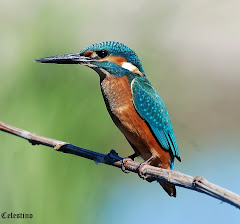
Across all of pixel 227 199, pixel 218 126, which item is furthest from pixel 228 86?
pixel 227 199

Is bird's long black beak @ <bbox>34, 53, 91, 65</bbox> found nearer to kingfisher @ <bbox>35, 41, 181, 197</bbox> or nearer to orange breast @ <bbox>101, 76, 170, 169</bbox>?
kingfisher @ <bbox>35, 41, 181, 197</bbox>

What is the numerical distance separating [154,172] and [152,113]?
56 centimetres

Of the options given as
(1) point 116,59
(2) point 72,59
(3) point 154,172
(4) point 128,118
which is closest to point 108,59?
(1) point 116,59

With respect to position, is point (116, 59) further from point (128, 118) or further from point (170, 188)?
point (170, 188)

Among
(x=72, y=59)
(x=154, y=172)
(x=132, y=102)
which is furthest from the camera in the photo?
(x=132, y=102)

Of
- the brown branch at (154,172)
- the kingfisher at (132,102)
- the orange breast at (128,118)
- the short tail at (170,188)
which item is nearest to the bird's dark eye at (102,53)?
the kingfisher at (132,102)

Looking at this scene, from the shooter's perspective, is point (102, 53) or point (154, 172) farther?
point (102, 53)

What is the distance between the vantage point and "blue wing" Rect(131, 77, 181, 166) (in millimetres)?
2305

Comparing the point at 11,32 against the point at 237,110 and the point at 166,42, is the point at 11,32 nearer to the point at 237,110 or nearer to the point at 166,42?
the point at 166,42

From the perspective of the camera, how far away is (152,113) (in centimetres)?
234

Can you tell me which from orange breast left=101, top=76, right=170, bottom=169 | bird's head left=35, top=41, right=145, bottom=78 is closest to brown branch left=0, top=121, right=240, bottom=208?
orange breast left=101, top=76, right=170, bottom=169

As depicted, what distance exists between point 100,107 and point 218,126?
2.03 m

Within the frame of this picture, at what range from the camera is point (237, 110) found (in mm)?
4922

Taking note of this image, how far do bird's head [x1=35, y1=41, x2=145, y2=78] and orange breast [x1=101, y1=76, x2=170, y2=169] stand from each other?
43mm
